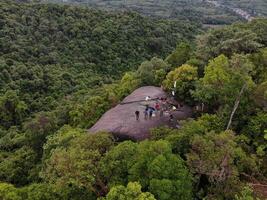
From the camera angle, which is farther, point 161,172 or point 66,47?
point 66,47

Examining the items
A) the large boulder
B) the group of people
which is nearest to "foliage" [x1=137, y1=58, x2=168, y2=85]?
the large boulder

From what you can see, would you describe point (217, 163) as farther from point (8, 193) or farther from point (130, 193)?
point (8, 193)

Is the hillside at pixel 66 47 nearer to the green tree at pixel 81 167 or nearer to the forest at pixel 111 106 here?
the forest at pixel 111 106

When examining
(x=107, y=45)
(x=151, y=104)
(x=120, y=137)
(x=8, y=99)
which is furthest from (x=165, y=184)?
(x=107, y=45)

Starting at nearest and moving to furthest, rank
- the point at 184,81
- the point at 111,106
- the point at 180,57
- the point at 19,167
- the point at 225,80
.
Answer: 1. the point at 225,80
2. the point at 184,81
3. the point at 19,167
4. the point at 111,106
5. the point at 180,57

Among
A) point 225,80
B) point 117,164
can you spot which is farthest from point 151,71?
point 117,164

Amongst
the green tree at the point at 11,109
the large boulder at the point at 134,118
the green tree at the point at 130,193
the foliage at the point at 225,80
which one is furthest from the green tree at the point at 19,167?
the green tree at the point at 130,193
